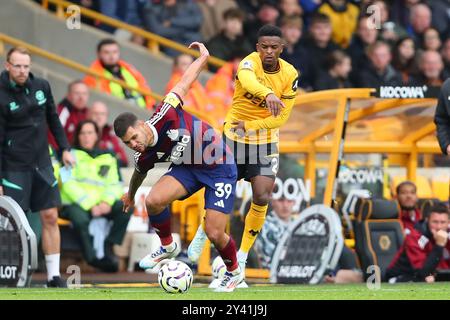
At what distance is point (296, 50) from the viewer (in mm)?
22109

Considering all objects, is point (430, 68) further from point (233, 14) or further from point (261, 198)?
point (261, 198)

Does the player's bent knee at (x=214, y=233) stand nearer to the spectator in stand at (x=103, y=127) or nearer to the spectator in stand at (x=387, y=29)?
the spectator in stand at (x=103, y=127)

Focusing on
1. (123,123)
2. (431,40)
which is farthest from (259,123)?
(431,40)

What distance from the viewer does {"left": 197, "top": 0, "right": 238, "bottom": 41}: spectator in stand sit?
22.6 meters

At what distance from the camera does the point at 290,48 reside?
22.0m

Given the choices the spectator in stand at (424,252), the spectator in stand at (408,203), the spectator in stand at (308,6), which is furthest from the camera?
the spectator in stand at (308,6)

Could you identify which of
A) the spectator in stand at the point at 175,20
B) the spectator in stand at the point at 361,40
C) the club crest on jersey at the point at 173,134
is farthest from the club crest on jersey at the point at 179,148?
the spectator in stand at the point at 361,40

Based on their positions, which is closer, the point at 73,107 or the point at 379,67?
the point at 73,107

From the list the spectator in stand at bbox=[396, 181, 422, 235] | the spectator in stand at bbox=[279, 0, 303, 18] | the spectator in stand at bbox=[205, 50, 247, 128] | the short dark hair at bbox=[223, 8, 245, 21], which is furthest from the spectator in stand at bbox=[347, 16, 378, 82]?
the spectator in stand at bbox=[396, 181, 422, 235]

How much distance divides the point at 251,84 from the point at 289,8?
909 centimetres

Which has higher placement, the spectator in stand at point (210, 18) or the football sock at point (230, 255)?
the spectator in stand at point (210, 18)

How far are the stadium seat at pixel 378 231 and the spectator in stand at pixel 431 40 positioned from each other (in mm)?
7157

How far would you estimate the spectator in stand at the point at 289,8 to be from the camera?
75.0 feet

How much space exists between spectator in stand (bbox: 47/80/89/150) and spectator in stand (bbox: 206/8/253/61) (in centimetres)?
376
